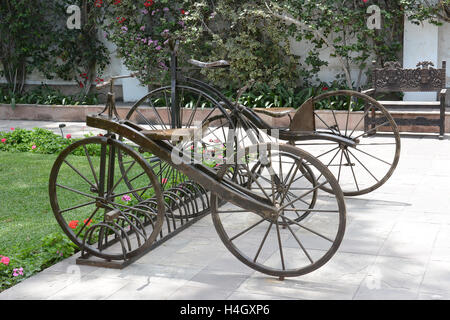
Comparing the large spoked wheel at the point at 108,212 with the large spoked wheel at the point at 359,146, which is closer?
the large spoked wheel at the point at 108,212

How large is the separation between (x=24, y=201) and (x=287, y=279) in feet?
9.40

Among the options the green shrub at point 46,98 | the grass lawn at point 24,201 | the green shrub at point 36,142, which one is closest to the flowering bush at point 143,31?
the green shrub at point 46,98

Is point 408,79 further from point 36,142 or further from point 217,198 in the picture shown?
point 217,198

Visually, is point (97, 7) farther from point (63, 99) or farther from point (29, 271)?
point (29, 271)

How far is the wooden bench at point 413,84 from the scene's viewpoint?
8125mm

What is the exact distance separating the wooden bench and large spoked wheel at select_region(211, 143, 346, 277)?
315 centimetres

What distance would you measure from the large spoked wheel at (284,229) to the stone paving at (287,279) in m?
Result: 0.11

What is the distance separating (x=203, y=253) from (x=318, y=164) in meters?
1.08

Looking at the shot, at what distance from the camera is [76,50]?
39.1ft

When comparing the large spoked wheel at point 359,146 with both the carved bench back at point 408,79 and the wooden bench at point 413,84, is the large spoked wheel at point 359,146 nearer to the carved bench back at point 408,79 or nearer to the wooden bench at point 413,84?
the wooden bench at point 413,84

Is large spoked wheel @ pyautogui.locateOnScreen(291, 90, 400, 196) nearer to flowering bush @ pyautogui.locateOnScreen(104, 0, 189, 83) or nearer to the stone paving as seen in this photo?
the stone paving

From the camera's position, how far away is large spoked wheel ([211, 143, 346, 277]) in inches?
139

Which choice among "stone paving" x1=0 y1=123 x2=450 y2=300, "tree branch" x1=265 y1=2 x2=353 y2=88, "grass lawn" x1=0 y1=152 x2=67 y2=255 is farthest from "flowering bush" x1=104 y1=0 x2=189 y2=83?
"stone paving" x1=0 y1=123 x2=450 y2=300
